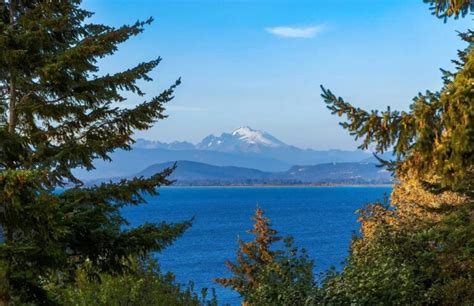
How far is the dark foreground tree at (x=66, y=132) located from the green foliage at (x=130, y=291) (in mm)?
4930

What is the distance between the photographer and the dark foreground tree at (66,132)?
30.1 feet

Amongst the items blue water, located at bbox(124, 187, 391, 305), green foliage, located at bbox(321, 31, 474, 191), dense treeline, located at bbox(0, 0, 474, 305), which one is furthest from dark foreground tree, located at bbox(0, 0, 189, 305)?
blue water, located at bbox(124, 187, 391, 305)

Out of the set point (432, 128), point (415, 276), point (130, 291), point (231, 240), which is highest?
point (432, 128)

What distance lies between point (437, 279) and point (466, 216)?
417cm

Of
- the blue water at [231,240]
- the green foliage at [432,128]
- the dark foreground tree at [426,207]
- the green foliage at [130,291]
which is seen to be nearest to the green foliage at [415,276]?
the dark foreground tree at [426,207]

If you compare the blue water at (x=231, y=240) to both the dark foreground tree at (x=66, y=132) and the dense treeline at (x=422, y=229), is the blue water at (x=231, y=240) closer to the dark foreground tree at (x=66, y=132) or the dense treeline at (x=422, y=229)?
the dense treeline at (x=422, y=229)

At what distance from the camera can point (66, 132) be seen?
11.1 meters

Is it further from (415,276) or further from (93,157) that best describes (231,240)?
(93,157)

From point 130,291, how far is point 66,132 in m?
7.49

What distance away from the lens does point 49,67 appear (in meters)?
9.45

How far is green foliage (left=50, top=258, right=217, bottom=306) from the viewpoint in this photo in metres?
15.9

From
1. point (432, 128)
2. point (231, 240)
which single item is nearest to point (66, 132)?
point (432, 128)

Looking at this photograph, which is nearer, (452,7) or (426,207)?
(452,7)

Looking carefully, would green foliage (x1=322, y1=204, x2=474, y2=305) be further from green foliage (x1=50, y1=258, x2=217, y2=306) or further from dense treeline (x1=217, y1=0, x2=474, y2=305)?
green foliage (x1=50, y1=258, x2=217, y2=306)
